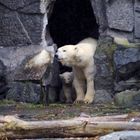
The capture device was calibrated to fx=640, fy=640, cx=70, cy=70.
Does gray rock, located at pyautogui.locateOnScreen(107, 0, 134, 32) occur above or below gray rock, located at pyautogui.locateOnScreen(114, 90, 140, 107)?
above

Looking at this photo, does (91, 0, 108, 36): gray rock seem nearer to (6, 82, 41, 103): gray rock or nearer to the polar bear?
→ the polar bear

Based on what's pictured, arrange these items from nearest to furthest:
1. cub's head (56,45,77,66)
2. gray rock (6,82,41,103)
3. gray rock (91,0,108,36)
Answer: cub's head (56,45,77,66), gray rock (6,82,41,103), gray rock (91,0,108,36)

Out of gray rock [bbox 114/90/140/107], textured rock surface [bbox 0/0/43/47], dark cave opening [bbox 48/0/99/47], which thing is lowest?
gray rock [bbox 114/90/140/107]

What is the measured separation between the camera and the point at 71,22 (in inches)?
512

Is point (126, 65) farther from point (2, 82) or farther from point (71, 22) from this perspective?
point (71, 22)

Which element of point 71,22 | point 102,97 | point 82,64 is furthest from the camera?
point 71,22

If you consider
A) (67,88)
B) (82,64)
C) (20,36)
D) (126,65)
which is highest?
(20,36)

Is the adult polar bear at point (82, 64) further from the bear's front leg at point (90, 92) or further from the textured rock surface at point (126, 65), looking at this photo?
the textured rock surface at point (126, 65)

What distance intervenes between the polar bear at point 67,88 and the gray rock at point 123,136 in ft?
15.7

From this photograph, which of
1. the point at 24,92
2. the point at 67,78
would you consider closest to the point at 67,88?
the point at 67,78

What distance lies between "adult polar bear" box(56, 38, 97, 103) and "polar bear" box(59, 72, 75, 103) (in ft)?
0.86

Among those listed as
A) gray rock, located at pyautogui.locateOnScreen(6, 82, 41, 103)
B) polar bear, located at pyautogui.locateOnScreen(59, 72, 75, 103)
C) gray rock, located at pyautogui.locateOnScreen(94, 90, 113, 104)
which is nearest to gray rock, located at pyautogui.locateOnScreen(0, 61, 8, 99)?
gray rock, located at pyautogui.locateOnScreen(6, 82, 41, 103)

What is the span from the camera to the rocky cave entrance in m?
12.9

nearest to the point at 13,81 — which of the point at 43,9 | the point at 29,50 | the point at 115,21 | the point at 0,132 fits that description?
the point at 29,50
